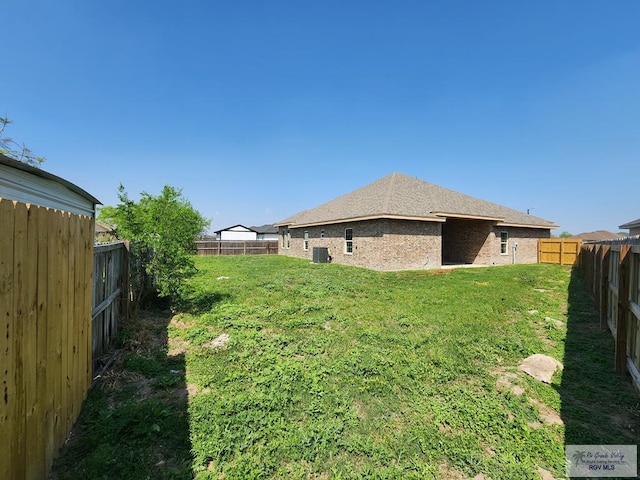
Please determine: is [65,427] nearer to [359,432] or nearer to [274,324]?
[359,432]

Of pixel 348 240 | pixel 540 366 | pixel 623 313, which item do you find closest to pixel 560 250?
pixel 348 240

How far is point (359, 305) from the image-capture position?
768 centimetres

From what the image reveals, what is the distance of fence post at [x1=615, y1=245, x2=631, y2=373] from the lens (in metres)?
4.13

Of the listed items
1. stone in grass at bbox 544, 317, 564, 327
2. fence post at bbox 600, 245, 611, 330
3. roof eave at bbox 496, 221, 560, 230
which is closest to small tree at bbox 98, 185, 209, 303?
stone in grass at bbox 544, 317, 564, 327

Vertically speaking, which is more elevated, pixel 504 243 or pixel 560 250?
pixel 504 243

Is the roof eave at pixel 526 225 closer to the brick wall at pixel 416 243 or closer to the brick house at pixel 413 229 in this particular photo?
the brick house at pixel 413 229

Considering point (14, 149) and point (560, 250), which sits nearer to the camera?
point (14, 149)

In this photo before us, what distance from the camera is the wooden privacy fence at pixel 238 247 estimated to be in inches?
1147

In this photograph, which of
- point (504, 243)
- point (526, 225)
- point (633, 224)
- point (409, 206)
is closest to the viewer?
point (409, 206)

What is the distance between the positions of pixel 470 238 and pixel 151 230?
1941 cm

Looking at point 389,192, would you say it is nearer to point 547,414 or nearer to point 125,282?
point 125,282

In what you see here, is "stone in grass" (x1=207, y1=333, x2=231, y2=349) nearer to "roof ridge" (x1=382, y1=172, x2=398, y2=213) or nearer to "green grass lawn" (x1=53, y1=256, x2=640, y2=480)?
"green grass lawn" (x1=53, y1=256, x2=640, y2=480)

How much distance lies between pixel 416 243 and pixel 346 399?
1358 cm

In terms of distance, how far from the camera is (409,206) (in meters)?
16.7
